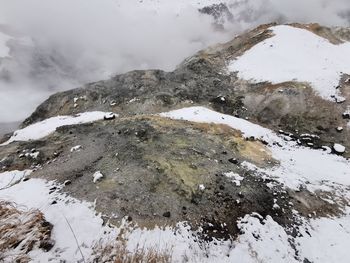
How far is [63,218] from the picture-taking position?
11.7 meters

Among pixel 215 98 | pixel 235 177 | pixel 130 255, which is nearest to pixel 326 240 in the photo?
pixel 235 177

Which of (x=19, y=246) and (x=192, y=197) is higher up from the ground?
(x=19, y=246)

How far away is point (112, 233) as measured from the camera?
1139cm

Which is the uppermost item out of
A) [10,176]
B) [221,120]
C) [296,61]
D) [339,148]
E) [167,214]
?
[296,61]

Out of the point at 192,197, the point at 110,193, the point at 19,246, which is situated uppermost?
the point at 19,246

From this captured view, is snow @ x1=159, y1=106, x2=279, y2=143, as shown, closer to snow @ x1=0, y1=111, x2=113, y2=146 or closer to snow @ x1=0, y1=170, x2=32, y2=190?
snow @ x1=0, y1=111, x2=113, y2=146

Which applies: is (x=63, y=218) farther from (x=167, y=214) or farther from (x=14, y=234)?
(x=14, y=234)

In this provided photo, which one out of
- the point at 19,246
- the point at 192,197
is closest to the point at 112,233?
the point at 192,197

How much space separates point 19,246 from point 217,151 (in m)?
13.1

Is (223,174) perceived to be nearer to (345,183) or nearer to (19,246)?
(345,183)

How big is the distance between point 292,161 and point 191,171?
6.12 m

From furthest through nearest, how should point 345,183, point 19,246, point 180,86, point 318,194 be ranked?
point 180,86
point 345,183
point 318,194
point 19,246

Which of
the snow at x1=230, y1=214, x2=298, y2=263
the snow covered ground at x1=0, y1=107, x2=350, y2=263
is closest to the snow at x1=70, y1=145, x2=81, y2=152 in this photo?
the snow covered ground at x1=0, y1=107, x2=350, y2=263

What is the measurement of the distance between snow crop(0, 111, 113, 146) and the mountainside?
0.50ft
